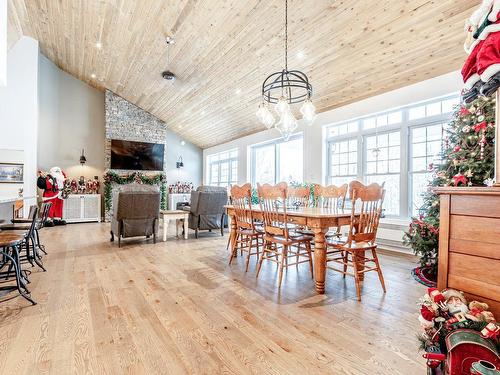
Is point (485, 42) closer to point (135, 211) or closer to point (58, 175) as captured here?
point (135, 211)

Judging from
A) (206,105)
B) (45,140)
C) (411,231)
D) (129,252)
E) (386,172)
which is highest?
(206,105)

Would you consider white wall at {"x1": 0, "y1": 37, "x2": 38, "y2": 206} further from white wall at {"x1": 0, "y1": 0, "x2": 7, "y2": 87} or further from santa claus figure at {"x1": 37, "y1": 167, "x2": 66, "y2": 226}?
white wall at {"x1": 0, "y1": 0, "x2": 7, "y2": 87}

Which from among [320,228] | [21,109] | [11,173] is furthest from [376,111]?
[11,173]

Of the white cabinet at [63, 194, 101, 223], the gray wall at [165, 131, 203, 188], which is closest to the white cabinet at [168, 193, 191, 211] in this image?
the gray wall at [165, 131, 203, 188]

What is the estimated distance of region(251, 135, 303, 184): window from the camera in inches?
284

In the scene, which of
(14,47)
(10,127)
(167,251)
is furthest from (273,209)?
(14,47)

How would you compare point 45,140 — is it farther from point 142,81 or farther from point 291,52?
point 291,52

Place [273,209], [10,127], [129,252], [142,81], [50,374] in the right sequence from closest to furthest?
[50,374] < [273,209] < [129,252] < [10,127] < [142,81]

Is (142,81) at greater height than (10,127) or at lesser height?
greater

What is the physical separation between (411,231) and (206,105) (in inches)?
235

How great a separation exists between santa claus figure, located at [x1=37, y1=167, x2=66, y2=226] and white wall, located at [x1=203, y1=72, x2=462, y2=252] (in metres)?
6.17

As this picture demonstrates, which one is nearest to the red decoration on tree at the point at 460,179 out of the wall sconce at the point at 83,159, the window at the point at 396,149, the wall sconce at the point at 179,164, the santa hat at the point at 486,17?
the window at the point at 396,149

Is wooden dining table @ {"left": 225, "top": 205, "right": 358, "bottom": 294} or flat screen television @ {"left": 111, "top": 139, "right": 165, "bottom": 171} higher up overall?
flat screen television @ {"left": 111, "top": 139, "right": 165, "bottom": 171}

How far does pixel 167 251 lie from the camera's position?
4.53m
